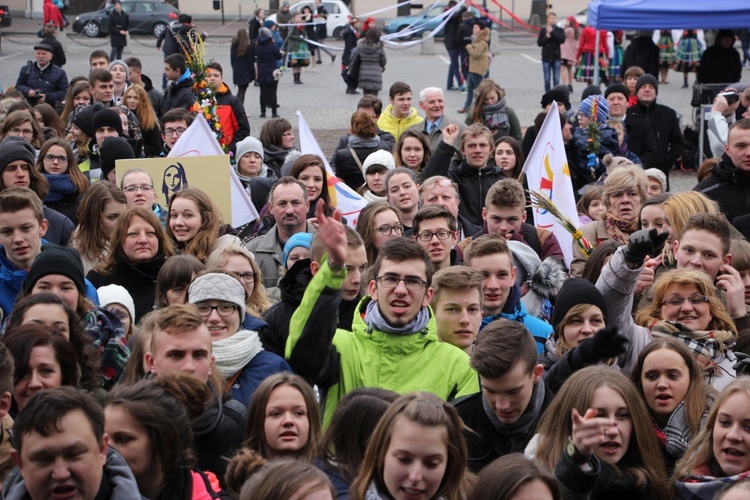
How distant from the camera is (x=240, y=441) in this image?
15.6 feet

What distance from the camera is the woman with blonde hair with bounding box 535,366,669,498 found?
4.47 m

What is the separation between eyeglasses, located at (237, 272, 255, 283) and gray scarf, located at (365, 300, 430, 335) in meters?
1.37

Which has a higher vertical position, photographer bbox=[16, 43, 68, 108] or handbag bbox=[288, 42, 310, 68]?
photographer bbox=[16, 43, 68, 108]

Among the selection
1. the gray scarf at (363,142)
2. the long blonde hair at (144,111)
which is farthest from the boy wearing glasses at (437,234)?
the long blonde hair at (144,111)

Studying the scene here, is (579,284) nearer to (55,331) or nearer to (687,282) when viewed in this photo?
(687,282)

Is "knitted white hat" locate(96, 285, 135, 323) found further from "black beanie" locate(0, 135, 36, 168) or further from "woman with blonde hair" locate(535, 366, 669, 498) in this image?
"woman with blonde hair" locate(535, 366, 669, 498)

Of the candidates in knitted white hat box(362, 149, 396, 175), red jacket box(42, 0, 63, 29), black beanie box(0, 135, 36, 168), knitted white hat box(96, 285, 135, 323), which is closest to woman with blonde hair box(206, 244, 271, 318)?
knitted white hat box(96, 285, 135, 323)

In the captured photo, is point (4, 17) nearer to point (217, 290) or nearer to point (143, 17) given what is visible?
point (143, 17)

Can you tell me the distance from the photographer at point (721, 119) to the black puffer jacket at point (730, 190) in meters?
3.57

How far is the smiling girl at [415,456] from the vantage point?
400 cm

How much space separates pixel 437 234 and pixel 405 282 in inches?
68.5

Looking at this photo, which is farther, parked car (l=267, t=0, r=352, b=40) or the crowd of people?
parked car (l=267, t=0, r=352, b=40)

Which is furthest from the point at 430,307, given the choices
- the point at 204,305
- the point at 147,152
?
the point at 147,152

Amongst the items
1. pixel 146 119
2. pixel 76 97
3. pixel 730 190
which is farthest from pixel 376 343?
pixel 76 97
